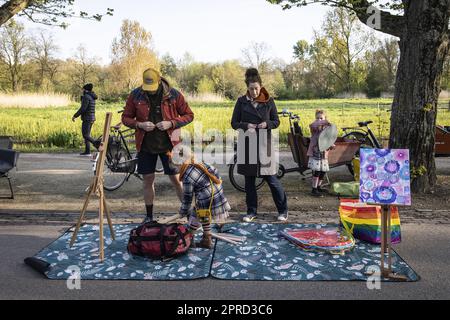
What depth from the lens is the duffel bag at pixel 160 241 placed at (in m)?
5.05

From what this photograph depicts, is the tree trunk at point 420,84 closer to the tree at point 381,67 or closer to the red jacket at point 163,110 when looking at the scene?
the red jacket at point 163,110

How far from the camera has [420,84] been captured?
7852 mm

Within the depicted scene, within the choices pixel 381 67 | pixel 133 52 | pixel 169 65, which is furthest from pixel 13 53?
pixel 381 67

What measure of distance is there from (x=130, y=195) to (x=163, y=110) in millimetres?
2693

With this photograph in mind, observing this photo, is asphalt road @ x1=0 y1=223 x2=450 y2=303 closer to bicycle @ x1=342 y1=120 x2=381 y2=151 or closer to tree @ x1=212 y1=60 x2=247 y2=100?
bicycle @ x1=342 y1=120 x2=381 y2=151

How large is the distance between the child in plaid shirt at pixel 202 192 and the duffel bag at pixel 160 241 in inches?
9.2

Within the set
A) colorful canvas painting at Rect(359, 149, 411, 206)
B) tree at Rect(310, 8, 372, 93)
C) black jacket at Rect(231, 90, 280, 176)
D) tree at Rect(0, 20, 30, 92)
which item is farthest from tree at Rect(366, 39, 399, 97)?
colorful canvas painting at Rect(359, 149, 411, 206)

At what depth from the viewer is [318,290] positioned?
4.27 m

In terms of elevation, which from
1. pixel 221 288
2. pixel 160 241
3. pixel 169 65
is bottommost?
pixel 221 288

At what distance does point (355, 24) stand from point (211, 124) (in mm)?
38867

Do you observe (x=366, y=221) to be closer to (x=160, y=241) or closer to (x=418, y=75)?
(x=160, y=241)

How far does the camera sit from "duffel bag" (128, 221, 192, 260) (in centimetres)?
505

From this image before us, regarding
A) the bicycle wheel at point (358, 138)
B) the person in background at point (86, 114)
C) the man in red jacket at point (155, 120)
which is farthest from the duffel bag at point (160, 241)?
the person in background at point (86, 114)
